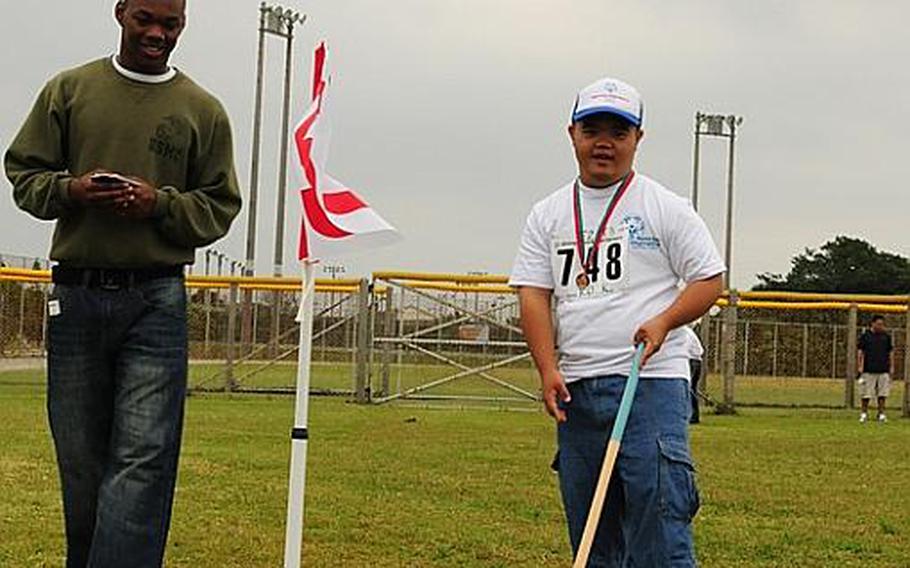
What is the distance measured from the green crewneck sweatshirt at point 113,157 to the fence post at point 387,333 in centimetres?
1841

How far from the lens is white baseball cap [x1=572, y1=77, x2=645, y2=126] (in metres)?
4.41

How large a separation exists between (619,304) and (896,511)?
18.4 feet

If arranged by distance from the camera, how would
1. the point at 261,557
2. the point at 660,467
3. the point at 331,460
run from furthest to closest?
the point at 331,460 → the point at 261,557 → the point at 660,467

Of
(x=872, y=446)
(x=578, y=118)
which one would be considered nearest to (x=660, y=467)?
(x=578, y=118)

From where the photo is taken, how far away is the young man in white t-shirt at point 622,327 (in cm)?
434

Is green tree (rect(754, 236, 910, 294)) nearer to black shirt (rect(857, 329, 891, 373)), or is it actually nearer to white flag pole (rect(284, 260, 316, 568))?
black shirt (rect(857, 329, 891, 373))

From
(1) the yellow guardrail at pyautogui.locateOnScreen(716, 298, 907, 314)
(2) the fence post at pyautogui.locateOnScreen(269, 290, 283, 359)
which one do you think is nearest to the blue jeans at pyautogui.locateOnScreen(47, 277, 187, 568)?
(2) the fence post at pyautogui.locateOnScreen(269, 290, 283, 359)

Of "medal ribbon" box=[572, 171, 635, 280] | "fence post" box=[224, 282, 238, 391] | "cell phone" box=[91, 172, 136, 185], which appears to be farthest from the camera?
"fence post" box=[224, 282, 238, 391]

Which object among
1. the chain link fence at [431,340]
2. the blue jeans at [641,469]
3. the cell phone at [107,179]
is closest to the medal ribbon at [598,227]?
the blue jeans at [641,469]

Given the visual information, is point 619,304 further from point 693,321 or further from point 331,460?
point 331,460

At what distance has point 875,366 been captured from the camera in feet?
74.0

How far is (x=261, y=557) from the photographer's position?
22.5 feet

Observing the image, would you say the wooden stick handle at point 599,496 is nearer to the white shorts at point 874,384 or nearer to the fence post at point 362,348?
the fence post at point 362,348

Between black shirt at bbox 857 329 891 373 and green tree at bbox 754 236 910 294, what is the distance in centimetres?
5272
